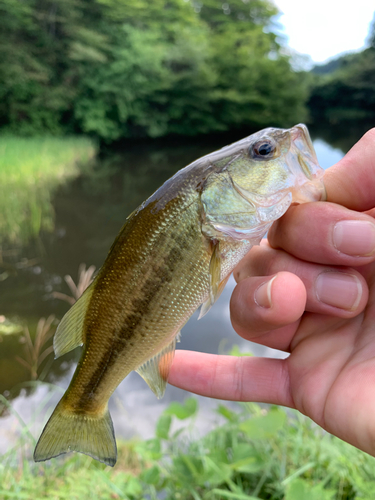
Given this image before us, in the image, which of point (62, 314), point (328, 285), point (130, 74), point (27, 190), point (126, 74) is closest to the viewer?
point (328, 285)

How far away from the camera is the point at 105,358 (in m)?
1.55

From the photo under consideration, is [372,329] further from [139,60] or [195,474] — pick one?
[139,60]

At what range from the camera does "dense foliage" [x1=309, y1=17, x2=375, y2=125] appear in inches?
2023

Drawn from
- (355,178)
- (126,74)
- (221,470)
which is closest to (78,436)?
(221,470)

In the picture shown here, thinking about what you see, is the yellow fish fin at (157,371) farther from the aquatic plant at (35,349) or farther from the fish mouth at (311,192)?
the aquatic plant at (35,349)

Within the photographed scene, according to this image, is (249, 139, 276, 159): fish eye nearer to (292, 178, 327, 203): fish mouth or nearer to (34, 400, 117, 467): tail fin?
(292, 178, 327, 203): fish mouth

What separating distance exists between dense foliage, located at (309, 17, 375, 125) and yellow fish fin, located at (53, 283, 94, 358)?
56.1m

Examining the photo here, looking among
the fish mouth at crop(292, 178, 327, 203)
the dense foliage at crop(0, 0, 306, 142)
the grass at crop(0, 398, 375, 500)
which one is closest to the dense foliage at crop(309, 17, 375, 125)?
the dense foliage at crop(0, 0, 306, 142)

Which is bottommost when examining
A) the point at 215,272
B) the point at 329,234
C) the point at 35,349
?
the point at 35,349

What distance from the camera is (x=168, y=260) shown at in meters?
1.48

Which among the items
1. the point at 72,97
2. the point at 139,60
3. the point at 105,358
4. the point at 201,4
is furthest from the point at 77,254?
the point at 201,4

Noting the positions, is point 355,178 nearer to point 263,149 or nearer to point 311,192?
→ point 311,192

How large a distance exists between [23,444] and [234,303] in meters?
3.00

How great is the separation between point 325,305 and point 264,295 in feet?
1.07
